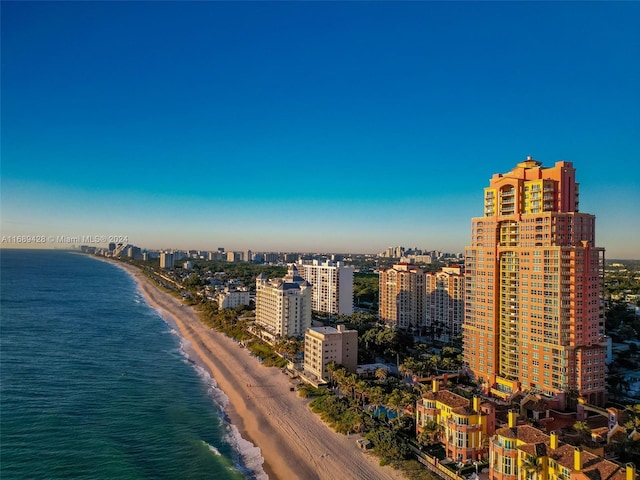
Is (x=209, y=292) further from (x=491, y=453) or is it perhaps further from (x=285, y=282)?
(x=491, y=453)

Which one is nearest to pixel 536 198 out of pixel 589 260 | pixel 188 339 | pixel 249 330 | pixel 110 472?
pixel 589 260

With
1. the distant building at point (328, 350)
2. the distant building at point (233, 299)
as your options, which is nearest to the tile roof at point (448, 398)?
the distant building at point (328, 350)

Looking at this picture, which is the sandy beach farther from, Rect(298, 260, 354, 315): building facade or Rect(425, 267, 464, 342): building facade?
Rect(425, 267, 464, 342): building facade

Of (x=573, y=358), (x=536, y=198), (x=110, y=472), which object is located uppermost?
(x=536, y=198)

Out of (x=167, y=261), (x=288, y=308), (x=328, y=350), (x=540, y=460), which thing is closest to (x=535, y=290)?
(x=540, y=460)

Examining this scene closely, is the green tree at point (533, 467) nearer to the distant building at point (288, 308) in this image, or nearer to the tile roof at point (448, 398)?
the tile roof at point (448, 398)

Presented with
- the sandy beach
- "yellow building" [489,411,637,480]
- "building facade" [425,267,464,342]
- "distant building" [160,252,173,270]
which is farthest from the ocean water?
"distant building" [160,252,173,270]
